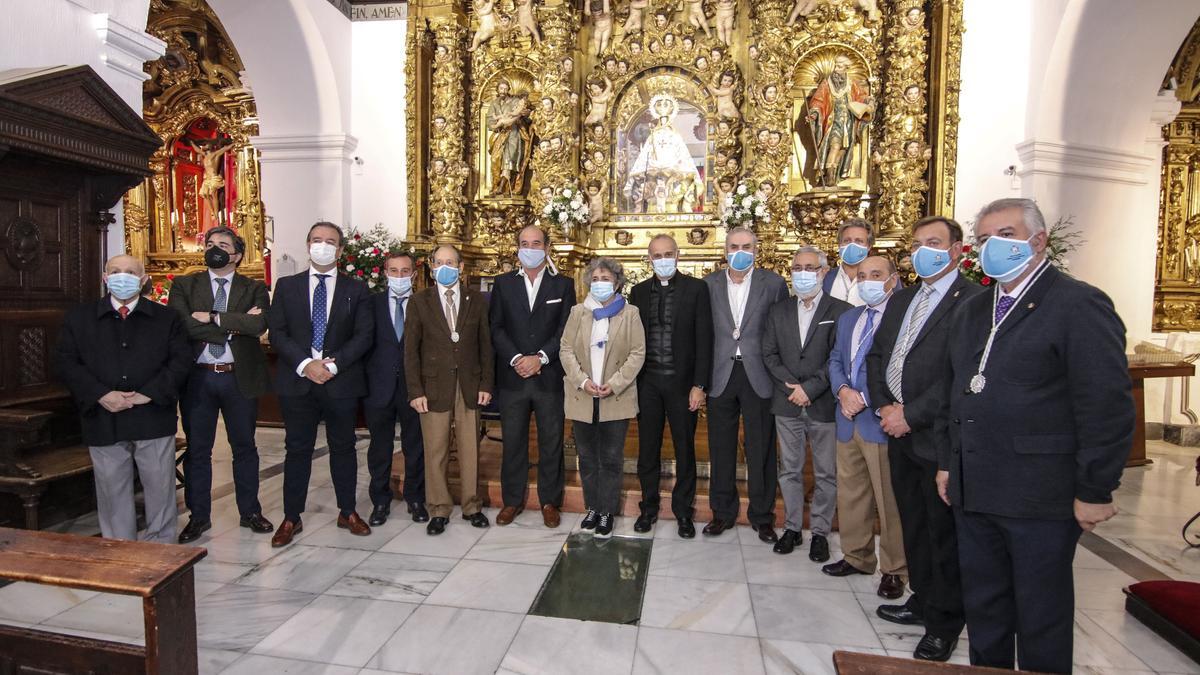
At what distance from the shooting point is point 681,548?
3693 mm

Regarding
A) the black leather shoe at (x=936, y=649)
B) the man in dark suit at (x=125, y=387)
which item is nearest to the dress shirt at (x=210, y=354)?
the man in dark suit at (x=125, y=387)

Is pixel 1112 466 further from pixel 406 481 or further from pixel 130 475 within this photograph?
pixel 130 475

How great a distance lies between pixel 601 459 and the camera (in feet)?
12.8

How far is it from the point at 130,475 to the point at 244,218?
7.21 m

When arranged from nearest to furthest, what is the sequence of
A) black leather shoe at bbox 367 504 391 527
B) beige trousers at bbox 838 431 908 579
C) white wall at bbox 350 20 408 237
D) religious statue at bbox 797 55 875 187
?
beige trousers at bbox 838 431 908 579 < black leather shoe at bbox 367 504 391 527 < religious statue at bbox 797 55 875 187 < white wall at bbox 350 20 408 237

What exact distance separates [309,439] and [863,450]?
3100mm

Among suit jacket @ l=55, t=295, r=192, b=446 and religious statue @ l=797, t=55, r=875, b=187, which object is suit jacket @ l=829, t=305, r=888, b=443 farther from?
religious statue @ l=797, t=55, r=875, b=187

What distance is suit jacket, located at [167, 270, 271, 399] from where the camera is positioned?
371 cm

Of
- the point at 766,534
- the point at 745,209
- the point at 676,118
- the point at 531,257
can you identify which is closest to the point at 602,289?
the point at 531,257

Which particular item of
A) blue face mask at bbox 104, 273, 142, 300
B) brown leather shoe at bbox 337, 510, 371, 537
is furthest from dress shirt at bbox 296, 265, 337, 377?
brown leather shoe at bbox 337, 510, 371, 537

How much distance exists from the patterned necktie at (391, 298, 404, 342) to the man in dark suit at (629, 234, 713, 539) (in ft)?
4.95

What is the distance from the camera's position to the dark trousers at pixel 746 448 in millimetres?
3762

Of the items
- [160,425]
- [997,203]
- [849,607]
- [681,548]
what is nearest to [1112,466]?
[997,203]

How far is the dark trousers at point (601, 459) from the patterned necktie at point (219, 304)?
2.15 metres
